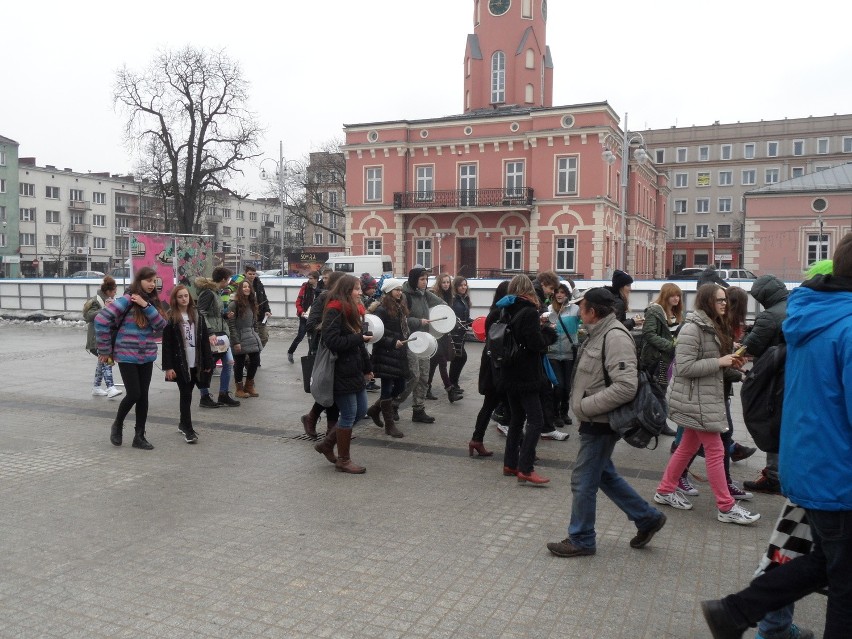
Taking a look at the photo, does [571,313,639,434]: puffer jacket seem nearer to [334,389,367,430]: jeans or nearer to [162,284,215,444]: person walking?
[334,389,367,430]: jeans

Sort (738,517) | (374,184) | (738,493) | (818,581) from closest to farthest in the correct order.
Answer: (818,581) → (738,517) → (738,493) → (374,184)

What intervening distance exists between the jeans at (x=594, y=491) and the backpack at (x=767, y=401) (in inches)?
34.7

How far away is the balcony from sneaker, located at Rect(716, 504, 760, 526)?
37.4 metres

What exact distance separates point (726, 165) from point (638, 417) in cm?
8908

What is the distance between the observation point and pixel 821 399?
291 centimetres

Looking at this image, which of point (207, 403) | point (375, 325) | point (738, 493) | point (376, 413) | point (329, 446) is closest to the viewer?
point (738, 493)

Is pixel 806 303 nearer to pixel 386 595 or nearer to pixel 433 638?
pixel 433 638

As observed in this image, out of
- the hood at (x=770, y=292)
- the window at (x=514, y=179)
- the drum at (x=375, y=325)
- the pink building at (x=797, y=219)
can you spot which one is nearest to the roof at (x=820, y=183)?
the pink building at (x=797, y=219)

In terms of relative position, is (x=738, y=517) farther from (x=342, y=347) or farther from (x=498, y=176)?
(x=498, y=176)

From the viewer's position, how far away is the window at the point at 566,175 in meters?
40.9

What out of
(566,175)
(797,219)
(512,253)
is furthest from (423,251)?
(797,219)

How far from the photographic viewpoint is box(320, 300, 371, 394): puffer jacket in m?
6.61

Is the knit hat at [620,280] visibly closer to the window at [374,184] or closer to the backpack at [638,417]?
the backpack at [638,417]

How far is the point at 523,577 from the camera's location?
450 centimetres
